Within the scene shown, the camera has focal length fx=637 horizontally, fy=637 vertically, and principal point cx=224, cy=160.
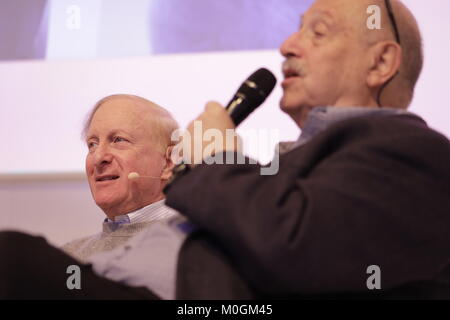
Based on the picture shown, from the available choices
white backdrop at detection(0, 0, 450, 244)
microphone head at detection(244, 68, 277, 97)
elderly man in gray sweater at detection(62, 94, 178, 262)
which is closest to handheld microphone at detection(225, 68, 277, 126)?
microphone head at detection(244, 68, 277, 97)

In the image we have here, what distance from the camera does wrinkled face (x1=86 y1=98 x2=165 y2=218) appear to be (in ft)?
5.57

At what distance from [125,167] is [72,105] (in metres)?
0.63

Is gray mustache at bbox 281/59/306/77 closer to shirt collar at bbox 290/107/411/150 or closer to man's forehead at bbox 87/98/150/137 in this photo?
shirt collar at bbox 290/107/411/150

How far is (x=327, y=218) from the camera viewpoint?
2.87 ft

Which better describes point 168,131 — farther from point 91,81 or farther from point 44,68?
point 44,68

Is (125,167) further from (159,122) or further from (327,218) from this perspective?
(327,218)

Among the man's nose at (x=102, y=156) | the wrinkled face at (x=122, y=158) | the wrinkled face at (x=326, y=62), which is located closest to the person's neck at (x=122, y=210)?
the wrinkled face at (x=122, y=158)

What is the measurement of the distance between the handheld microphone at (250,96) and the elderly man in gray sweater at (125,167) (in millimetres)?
553

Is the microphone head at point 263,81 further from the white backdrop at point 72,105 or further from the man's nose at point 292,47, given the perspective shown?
the white backdrop at point 72,105

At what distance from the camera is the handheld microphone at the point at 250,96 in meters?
1.18

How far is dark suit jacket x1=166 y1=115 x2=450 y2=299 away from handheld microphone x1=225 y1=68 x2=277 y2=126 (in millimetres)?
204

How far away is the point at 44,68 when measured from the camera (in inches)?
89.8
